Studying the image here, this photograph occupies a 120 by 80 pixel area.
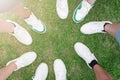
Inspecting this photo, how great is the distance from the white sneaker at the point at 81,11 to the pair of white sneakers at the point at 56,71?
0.66 m

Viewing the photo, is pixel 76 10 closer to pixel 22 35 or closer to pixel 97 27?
pixel 97 27

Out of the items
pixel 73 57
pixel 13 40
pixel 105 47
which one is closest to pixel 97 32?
pixel 105 47

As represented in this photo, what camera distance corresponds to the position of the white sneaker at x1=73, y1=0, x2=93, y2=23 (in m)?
3.78

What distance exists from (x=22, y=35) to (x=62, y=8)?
2.24ft

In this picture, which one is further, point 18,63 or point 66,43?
point 66,43

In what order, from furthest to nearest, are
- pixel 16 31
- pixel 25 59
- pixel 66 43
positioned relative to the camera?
pixel 66 43 < pixel 25 59 < pixel 16 31

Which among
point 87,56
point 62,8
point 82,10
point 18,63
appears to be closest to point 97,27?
point 82,10

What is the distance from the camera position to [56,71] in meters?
3.88

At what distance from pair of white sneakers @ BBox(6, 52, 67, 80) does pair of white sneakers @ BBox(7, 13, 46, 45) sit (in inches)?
7.9

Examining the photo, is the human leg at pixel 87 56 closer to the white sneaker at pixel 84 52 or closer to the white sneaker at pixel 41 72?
the white sneaker at pixel 84 52

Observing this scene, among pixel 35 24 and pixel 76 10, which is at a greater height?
pixel 76 10

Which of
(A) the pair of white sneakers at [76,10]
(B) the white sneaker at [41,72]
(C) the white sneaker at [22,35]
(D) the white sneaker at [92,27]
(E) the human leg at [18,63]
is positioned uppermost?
(A) the pair of white sneakers at [76,10]

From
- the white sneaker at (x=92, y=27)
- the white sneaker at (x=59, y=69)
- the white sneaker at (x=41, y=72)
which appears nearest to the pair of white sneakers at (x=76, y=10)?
the white sneaker at (x=92, y=27)

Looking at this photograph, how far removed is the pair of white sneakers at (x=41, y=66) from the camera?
381 centimetres
